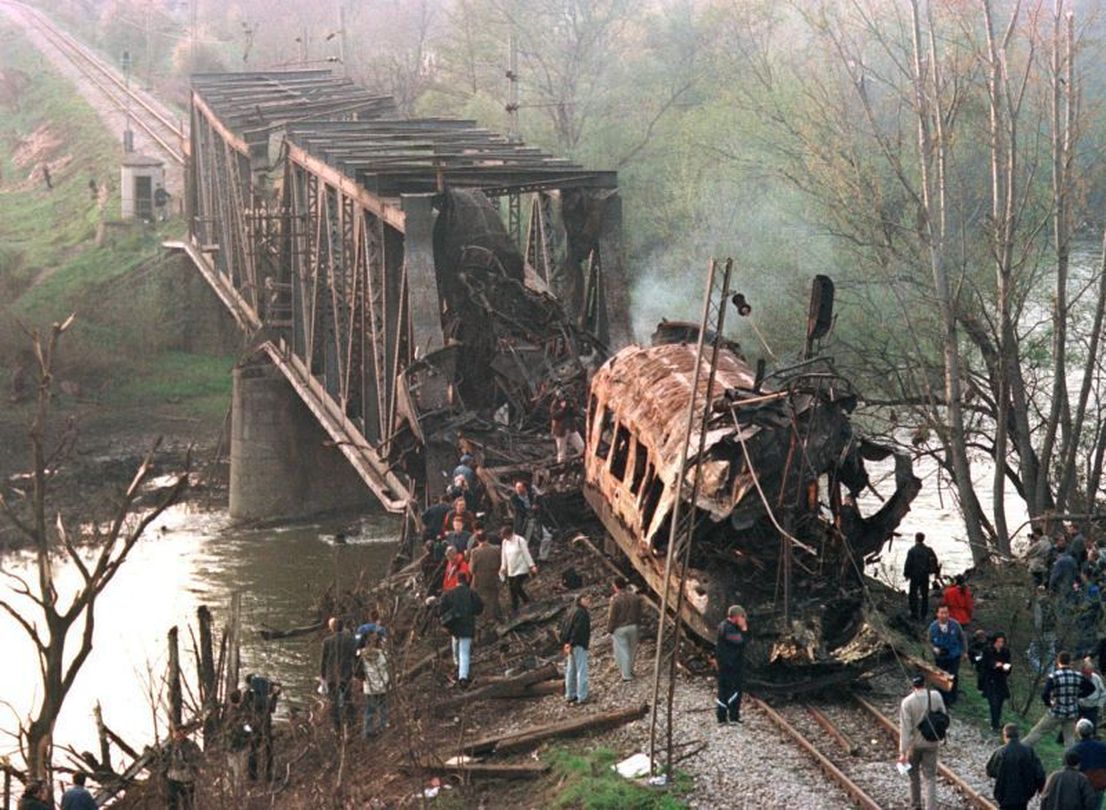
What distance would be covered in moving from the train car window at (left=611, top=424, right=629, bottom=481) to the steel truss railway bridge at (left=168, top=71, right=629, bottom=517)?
3994 millimetres

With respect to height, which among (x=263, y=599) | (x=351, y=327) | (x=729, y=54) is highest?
(x=729, y=54)

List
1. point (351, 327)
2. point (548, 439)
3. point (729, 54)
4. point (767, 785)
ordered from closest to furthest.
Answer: point (767, 785), point (548, 439), point (351, 327), point (729, 54)

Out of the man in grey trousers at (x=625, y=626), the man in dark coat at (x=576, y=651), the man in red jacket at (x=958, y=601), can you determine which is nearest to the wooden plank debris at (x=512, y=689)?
the man in dark coat at (x=576, y=651)

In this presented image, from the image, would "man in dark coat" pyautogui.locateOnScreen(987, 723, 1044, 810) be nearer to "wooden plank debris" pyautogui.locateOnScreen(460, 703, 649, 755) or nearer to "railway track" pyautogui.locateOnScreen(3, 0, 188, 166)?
"wooden plank debris" pyautogui.locateOnScreen(460, 703, 649, 755)

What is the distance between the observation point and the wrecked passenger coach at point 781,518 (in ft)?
61.4

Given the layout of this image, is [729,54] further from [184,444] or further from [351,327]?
[351,327]

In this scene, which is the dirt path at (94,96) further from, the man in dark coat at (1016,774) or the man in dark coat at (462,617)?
the man in dark coat at (1016,774)

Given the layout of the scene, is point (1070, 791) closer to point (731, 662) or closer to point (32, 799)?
point (731, 662)

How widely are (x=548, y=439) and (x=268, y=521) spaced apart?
1438cm

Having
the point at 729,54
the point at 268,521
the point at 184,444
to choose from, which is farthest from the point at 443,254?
the point at 729,54

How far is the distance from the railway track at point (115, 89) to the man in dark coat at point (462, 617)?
39.1m

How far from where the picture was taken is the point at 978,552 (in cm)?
2784

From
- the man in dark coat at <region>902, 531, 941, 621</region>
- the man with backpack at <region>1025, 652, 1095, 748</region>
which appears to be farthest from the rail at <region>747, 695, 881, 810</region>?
the man in dark coat at <region>902, 531, 941, 621</region>

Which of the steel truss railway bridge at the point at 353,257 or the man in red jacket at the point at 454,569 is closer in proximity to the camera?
the man in red jacket at the point at 454,569
